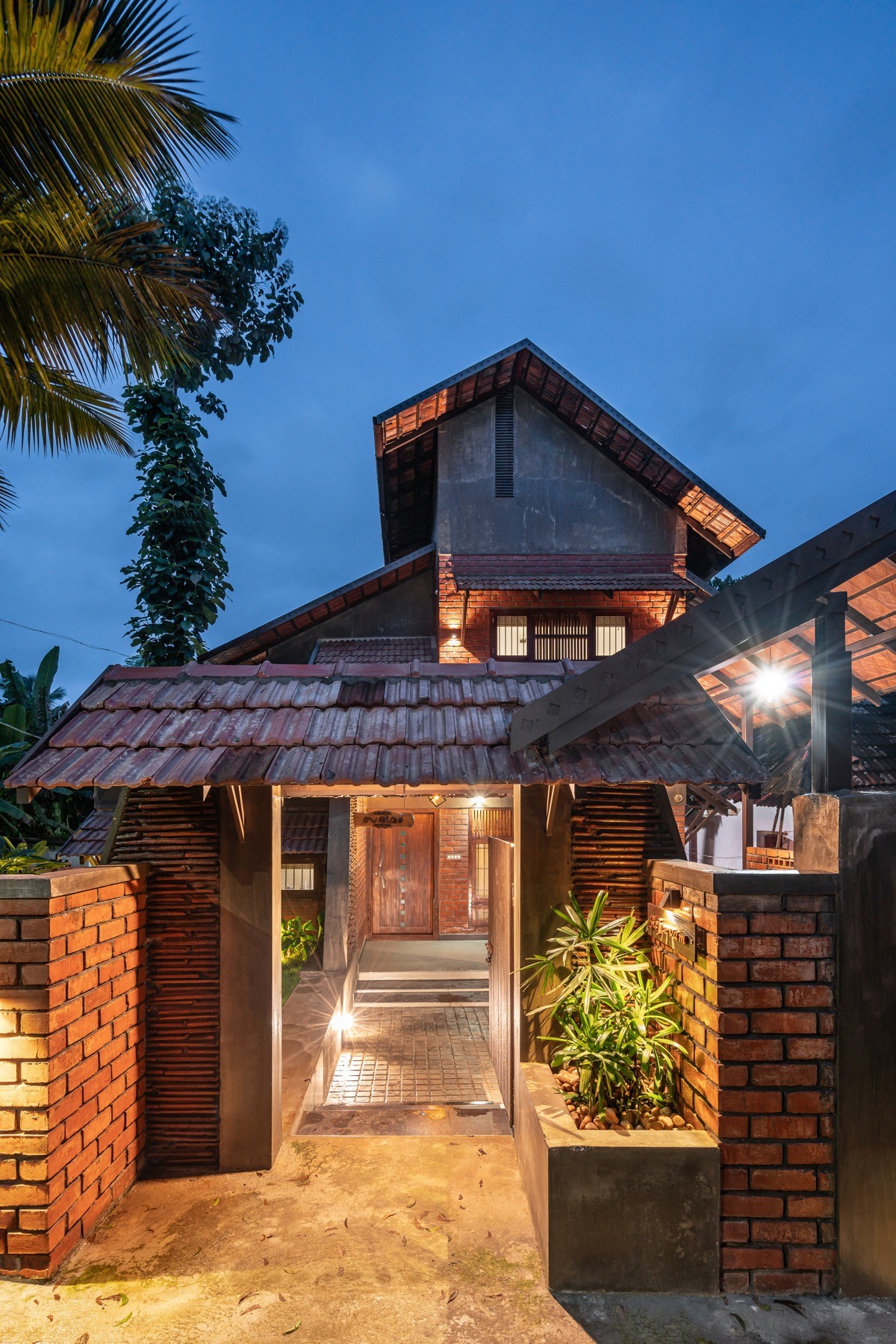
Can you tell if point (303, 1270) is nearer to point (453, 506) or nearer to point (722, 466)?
point (453, 506)

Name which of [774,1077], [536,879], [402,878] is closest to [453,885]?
[402,878]

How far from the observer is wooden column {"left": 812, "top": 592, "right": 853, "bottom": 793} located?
379cm

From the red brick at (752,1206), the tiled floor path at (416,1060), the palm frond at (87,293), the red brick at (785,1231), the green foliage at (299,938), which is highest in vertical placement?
the palm frond at (87,293)

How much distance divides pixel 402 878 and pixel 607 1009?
36.0 ft

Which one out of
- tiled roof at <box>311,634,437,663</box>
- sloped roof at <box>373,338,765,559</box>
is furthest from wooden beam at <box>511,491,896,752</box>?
sloped roof at <box>373,338,765,559</box>

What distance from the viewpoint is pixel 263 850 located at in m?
4.72

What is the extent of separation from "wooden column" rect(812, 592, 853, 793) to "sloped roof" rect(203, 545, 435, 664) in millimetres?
9476

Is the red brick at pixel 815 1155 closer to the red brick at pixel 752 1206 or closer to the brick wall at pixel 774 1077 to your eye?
the brick wall at pixel 774 1077

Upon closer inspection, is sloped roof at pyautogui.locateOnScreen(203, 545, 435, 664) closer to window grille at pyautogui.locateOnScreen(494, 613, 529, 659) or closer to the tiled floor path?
window grille at pyautogui.locateOnScreen(494, 613, 529, 659)

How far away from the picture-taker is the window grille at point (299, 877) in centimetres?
1102

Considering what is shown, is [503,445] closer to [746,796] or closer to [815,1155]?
[746,796]

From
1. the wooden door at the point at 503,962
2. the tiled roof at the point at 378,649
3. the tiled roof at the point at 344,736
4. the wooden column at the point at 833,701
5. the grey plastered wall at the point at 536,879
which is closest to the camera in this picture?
the wooden column at the point at 833,701

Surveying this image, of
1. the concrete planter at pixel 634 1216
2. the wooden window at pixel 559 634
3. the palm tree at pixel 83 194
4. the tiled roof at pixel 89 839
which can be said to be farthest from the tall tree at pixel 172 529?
the concrete planter at pixel 634 1216

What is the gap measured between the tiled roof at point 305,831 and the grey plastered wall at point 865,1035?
27.5ft
